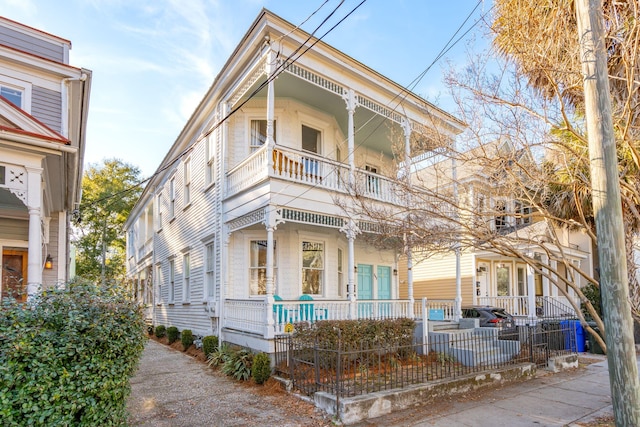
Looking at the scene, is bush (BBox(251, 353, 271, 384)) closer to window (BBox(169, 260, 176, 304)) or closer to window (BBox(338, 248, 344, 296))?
window (BBox(338, 248, 344, 296))

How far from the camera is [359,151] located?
50.7ft

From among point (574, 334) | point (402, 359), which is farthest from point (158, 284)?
point (574, 334)

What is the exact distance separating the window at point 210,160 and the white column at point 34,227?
6205 millimetres

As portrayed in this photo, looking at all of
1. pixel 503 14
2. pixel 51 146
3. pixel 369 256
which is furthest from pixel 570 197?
pixel 51 146

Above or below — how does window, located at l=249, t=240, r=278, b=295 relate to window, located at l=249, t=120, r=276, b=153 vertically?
below

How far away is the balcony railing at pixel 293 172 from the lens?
10.2 m

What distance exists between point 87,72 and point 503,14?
395 inches

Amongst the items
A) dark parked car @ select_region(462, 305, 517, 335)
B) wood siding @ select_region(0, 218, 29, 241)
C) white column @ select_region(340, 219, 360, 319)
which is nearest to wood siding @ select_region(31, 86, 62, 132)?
wood siding @ select_region(0, 218, 29, 241)

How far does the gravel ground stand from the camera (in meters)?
6.46

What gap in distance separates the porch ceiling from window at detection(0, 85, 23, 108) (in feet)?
18.0

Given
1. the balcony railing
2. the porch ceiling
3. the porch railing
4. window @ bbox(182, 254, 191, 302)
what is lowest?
the porch railing

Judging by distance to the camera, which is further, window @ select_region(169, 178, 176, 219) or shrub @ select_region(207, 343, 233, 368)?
window @ select_region(169, 178, 176, 219)

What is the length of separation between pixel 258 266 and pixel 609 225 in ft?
30.2

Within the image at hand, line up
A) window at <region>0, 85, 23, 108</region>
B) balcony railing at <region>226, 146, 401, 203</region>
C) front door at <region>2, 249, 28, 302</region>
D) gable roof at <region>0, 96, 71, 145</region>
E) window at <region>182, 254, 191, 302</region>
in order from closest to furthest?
1. gable roof at <region>0, 96, 71, 145</region>
2. window at <region>0, 85, 23, 108</region>
3. front door at <region>2, 249, 28, 302</region>
4. balcony railing at <region>226, 146, 401, 203</region>
5. window at <region>182, 254, 191, 302</region>
